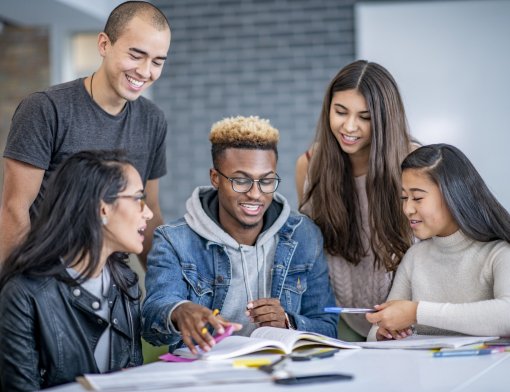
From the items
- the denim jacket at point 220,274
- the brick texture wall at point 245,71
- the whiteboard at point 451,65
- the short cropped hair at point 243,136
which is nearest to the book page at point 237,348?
the denim jacket at point 220,274

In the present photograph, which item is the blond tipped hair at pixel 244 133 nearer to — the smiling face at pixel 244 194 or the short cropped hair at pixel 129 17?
the smiling face at pixel 244 194

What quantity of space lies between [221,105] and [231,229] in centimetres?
397

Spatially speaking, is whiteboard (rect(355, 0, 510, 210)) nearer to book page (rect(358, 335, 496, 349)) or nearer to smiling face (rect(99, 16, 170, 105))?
smiling face (rect(99, 16, 170, 105))

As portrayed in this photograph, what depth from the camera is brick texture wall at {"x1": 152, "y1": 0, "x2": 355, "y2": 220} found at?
6.41 metres

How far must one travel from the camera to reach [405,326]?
230cm

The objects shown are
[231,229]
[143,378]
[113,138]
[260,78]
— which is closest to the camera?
[143,378]

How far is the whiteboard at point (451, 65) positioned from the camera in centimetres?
588

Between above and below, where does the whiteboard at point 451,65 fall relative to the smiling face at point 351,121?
above

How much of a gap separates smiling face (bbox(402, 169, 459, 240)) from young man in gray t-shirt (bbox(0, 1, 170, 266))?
92 centimetres

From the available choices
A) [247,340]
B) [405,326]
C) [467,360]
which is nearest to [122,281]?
[247,340]

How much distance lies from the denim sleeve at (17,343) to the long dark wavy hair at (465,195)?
1.19 m

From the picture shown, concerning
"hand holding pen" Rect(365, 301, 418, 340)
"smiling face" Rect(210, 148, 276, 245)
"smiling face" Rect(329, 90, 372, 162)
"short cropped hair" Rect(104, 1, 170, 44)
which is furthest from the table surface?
"short cropped hair" Rect(104, 1, 170, 44)

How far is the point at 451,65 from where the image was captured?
19.6 feet

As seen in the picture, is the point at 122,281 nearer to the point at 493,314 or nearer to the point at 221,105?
the point at 493,314
